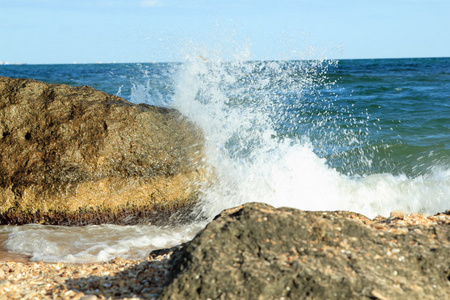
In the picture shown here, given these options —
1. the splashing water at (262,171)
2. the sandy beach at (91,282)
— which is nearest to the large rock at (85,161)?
the splashing water at (262,171)

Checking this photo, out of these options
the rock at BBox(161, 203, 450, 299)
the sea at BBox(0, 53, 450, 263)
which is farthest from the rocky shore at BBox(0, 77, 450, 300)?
the sea at BBox(0, 53, 450, 263)

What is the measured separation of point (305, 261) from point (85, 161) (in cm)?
314

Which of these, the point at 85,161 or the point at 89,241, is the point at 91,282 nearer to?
the point at 89,241

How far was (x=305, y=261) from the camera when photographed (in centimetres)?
220

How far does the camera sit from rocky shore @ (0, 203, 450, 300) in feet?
6.90

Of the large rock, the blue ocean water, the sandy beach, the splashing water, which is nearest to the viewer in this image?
the sandy beach

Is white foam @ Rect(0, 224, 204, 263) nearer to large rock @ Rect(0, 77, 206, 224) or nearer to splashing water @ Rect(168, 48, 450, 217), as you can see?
large rock @ Rect(0, 77, 206, 224)

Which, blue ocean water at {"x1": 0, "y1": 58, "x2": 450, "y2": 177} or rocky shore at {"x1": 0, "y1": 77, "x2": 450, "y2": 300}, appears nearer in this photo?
rocky shore at {"x1": 0, "y1": 77, "x2": 450, "y2": 300}

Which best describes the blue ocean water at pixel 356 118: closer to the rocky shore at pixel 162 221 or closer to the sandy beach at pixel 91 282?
the rocky shore at pixel 162 221

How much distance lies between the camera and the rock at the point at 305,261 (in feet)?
6.89

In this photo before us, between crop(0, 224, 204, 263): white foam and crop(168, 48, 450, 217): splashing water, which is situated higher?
crop(168, 48, 450, 217): splashing water

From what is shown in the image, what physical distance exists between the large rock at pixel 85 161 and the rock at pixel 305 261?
2.39 m

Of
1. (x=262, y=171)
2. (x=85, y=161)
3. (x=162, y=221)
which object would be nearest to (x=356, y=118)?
(x=262, y=171)

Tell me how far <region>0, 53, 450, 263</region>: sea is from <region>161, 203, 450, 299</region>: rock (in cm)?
203
